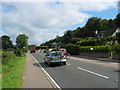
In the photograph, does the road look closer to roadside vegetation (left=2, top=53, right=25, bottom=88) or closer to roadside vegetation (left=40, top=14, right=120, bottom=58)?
roadside vegetation (left=2, top=53, right=25, bottom=88)

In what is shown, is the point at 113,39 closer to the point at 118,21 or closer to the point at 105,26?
the point at 118,21

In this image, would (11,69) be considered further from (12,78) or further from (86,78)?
(86,78)

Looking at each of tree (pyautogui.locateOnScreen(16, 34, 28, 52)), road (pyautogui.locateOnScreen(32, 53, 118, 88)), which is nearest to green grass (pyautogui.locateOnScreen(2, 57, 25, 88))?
road (pyautogui.locateOnScreen(32, 53, 118, 88))

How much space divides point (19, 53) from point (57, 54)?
947 inches

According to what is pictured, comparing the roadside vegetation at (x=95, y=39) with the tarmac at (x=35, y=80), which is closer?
the tarmac at (x=35, y=80)

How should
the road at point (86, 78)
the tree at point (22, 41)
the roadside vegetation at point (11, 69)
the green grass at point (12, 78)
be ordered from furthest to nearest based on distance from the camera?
1. the tree at point (22, 41)
2. the roadside vegetation at point (11, 69)
3. the road at point (86, 78)
4. the green grass at point (12, 78)

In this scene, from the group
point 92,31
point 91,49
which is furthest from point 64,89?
point 92,31

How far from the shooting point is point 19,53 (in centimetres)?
3953

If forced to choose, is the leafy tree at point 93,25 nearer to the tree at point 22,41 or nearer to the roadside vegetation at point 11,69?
the tree at point 22,41

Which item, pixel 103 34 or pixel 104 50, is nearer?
pixel 104 50

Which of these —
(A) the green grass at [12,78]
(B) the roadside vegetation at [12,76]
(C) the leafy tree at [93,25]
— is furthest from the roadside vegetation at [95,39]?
(A) the green grass at [12,78]

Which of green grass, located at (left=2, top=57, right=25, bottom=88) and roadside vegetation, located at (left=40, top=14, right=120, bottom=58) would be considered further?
roadside vegetation, located at (left=40, top=14, right=120, bottom=58)

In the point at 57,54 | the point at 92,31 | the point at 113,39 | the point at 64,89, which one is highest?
the point at 92,31

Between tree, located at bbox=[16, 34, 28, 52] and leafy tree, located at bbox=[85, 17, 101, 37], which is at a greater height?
leafy tree, located at bbox=[85, 17, 101, 37]
